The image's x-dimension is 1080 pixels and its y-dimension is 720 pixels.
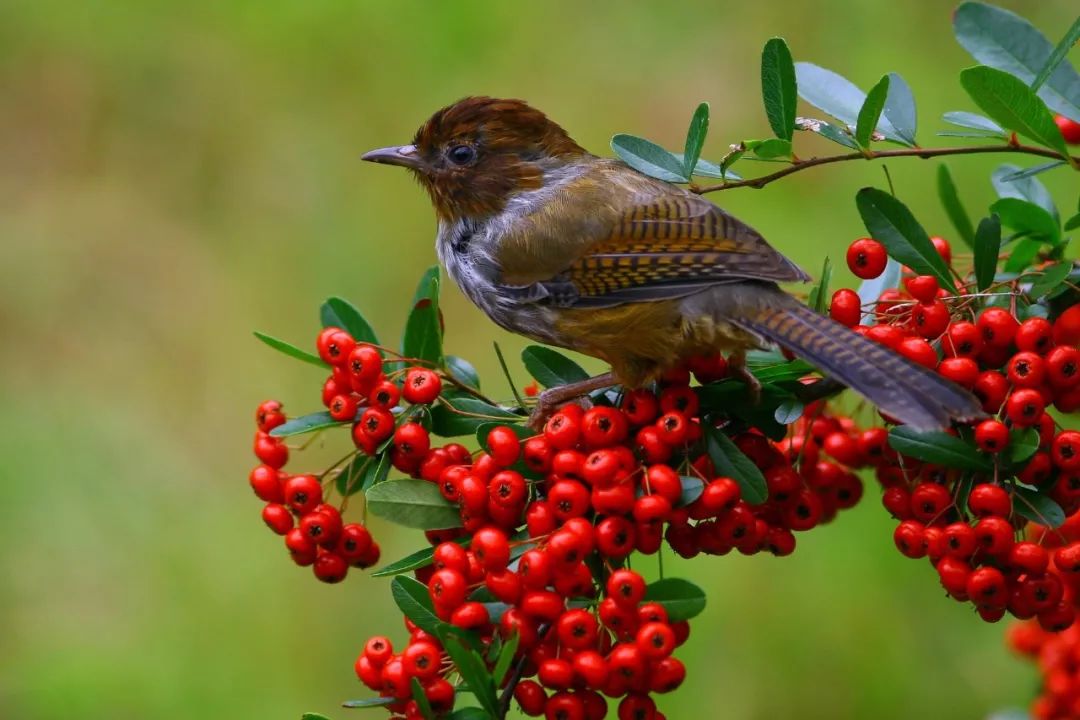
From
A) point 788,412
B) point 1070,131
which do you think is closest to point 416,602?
point 788,412

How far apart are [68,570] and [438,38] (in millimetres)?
2822

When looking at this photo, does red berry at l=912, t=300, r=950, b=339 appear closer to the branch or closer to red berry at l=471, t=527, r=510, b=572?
the branch

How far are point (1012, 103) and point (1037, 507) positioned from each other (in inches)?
28.9

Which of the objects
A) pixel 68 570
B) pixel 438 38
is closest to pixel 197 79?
pixel 438 38

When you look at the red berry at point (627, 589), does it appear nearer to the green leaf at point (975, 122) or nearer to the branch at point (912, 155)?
the branch at point (912, 155)

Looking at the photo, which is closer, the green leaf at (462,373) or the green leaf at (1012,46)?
the green leaf at (1012,46)

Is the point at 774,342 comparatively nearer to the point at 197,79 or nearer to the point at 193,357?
the point at 193,357

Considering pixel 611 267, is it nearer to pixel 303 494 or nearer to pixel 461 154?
pixel 461 154

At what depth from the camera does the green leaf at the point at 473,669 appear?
2.15 m

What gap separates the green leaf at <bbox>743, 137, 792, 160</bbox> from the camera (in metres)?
2.51

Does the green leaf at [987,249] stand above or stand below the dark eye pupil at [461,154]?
below

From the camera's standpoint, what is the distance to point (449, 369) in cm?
279

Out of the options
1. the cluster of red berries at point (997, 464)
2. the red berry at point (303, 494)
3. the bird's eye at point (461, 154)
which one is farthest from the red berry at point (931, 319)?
the bird's eye at point (461, 154)

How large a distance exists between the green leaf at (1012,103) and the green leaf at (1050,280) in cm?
23
